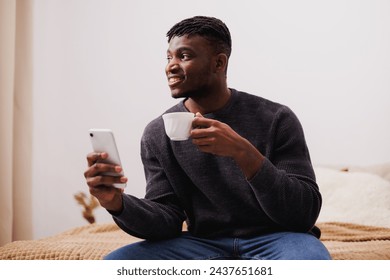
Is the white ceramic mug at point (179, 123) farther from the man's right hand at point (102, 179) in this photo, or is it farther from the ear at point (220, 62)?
the ear at point (220, 62)

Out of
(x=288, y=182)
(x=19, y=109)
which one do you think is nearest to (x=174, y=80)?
(x=288, y=182)

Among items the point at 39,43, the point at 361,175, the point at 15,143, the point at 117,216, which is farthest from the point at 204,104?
the point at 39,43

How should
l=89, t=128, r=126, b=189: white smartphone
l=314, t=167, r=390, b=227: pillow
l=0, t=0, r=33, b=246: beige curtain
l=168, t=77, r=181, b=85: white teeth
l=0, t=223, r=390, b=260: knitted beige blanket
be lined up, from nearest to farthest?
l=89, t=128, r=126, b=189: white smartphone → l=168, t=77, r=181, b=85: white teeth → l=0, t=223, r=390, b=260: knitted beige blanket → l=314, t=167, r=390, b=227: pillow → l=0, t=0, r=33, b=246: beige curtain

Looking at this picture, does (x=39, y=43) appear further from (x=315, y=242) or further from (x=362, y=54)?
(x=315, y=242)

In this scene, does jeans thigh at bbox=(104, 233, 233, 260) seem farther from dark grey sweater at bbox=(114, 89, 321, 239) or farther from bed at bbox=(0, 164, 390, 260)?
bed at bbox=(0, 164, 390, 260)

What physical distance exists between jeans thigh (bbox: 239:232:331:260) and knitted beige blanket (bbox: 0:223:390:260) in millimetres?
283

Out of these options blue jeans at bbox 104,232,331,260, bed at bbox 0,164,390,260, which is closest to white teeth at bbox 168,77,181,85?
blue jeans at bbox 104,232,331,260

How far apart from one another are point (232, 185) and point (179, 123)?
257 mm

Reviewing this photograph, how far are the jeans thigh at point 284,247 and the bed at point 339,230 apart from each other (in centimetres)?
28

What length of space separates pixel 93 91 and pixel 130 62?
0.84ft

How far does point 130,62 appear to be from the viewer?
8.19 ft

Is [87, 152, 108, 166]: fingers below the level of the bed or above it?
above

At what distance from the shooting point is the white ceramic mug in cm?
91

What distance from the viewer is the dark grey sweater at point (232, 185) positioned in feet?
3.19
